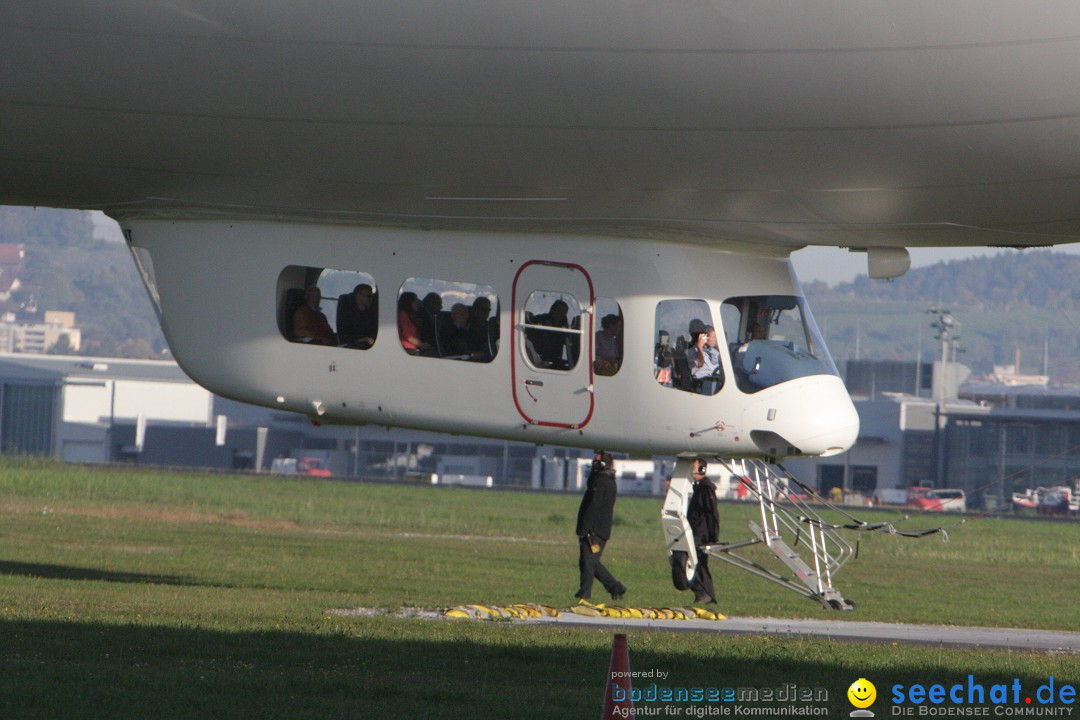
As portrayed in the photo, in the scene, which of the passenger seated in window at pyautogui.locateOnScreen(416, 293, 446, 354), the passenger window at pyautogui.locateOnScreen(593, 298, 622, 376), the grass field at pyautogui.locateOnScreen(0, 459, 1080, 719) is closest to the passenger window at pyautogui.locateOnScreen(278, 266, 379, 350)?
the passenger seated in window at pyautogui.locateOnScreen(416, 293, 446, 354)

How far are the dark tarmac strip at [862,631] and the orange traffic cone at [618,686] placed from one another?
21.9 feet

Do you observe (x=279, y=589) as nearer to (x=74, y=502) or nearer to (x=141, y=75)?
(x=141, y=75)

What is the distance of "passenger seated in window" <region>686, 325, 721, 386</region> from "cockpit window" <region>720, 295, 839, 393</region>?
0.17 m

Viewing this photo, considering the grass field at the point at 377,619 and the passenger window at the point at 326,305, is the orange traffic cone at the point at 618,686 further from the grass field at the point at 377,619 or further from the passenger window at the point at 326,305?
the passenger window at the point at 326,305

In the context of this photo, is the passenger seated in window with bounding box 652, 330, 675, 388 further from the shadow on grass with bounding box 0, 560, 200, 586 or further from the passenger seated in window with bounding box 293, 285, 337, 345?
the shadow on grass with bounding box 0, 560, 200, 586

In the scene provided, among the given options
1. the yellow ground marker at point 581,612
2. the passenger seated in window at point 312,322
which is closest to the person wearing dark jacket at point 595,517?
the yellow ground marker at point 581,612

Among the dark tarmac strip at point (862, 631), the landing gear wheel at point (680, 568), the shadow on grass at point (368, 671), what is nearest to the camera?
the shadow on grass at point (368, 671)

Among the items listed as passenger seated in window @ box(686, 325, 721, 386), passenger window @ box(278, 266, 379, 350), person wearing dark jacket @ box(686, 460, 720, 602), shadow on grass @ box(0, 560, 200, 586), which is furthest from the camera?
shadow on grass @ box(0, 560, 200, 586)

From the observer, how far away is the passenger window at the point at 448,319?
12992 millimetres

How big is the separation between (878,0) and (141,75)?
18.9ft

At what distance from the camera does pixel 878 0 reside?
9.47 m

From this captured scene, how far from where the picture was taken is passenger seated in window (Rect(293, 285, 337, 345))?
43.7 ft

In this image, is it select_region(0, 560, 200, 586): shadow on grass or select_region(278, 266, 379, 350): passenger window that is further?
select_region(0, 560, 200, 586): shadow on grass

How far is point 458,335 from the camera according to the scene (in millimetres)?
13039
